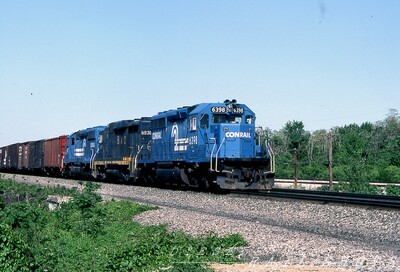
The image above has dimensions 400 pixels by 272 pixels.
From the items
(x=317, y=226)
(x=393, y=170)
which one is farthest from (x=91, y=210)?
(x=393, y=170)

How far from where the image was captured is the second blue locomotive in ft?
72.1

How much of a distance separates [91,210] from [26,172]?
157 feet

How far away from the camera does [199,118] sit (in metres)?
23.6

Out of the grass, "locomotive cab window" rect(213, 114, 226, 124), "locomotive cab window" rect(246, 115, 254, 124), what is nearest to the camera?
the grass

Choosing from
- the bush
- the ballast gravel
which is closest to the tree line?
the ballast gravel

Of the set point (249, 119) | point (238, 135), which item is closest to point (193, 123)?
point (238, 135)

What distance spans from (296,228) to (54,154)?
37103 mm

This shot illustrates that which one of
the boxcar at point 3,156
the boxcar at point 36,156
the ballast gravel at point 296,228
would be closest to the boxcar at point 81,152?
the boxcar at point 36,156

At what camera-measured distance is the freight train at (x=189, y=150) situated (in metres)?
22.0

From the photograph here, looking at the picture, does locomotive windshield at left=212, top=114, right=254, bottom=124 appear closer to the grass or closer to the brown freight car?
the grass

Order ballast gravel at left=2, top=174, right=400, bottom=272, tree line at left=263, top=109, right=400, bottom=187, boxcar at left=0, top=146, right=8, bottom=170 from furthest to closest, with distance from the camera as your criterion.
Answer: boxcar at left=0, top=146, right=8, bottom=170 → tree line at left=263, top=109, right=400, bottom=187 → ballast gravel at left=2, top=174, right=400, bottom=272

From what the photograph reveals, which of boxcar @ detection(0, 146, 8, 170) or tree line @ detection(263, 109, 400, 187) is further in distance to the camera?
boxcar @ detection(0, 146, 8, 170)

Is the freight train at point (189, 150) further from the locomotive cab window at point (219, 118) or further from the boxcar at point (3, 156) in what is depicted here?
the boxcar at point (3, 156)

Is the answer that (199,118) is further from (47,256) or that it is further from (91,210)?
(47,256)
